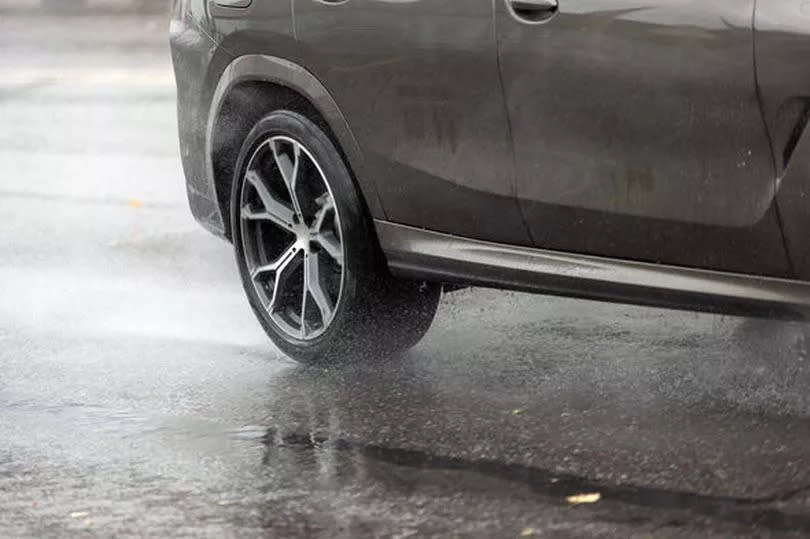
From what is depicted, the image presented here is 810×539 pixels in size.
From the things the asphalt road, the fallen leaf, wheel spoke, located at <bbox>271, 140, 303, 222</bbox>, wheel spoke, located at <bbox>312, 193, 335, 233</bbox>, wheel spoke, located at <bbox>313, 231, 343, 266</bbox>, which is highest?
wheel spoke, located at <bbox>271, 140, 303, 222</bbox>

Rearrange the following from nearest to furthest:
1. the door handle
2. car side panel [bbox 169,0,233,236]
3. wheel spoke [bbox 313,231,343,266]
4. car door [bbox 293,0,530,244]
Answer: the door handle < car door [bbox 293,0,530,244] < wheel spoke [bbox 313,231,343,266] < car side panel [bbox 169,0,233,236]

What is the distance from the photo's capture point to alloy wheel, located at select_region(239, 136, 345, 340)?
6367 mm

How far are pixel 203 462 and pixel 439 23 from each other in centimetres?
145

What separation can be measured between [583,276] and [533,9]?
78cm

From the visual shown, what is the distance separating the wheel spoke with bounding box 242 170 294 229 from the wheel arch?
0.21 meters

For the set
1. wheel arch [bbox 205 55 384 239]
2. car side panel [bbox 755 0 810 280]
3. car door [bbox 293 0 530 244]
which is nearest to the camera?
car side panel [bbox 755 0 810 280]

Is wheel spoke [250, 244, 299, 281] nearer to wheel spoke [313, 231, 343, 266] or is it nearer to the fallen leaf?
wheel spoke [313, 231, 343, 266]

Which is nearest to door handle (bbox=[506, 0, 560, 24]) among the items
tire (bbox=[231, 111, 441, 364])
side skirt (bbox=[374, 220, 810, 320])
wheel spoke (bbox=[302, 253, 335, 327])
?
side skirt (bbox=[374, 220, 810, 320])

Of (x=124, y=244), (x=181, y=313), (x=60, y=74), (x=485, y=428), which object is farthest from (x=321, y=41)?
(x=60, y=74)

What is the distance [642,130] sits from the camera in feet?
17.1

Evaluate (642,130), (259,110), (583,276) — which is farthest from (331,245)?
(642,130)

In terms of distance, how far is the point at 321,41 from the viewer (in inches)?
242

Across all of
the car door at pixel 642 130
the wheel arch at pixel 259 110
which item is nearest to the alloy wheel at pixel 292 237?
the wheel arch at pixel 259 110

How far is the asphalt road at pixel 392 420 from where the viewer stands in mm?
4832
